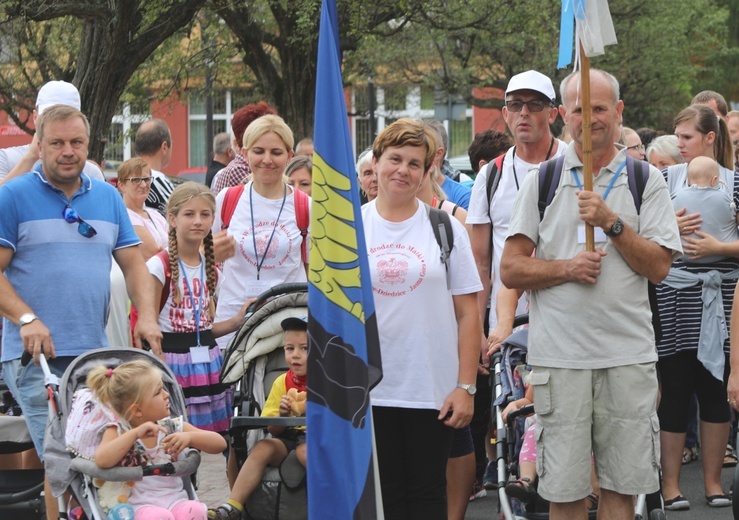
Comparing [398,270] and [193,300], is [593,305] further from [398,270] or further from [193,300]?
[193,300]

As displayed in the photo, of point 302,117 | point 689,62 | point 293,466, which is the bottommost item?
point 293,466

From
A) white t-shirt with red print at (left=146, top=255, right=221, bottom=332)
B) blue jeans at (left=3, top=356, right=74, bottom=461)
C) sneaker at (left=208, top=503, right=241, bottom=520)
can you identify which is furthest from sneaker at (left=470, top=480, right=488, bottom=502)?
blue jeans at (left=3, top=356, right=74, bottom=461)

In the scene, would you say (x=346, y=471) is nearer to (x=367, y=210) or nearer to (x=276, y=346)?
(x=367, y=210)

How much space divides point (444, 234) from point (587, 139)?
84 cm

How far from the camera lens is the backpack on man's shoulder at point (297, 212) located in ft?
24.0

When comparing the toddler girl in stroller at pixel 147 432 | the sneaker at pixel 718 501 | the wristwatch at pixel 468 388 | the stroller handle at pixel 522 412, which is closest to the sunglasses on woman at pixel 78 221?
the toddler girl in stroller at pixel 147 432

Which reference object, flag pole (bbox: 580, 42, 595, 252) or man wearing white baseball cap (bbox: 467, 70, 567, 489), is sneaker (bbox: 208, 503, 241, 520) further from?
flag pole (bbox: 580, 42, 595, 252)

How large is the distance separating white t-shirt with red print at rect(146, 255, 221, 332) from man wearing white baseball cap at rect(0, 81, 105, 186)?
71 cm

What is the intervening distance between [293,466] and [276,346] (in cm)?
69

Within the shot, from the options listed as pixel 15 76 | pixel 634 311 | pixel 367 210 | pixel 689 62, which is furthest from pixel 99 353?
pixel 689 62

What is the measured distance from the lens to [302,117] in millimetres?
19266

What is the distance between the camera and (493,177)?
23.8 feet

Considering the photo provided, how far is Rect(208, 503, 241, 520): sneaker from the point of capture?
20.6 feet

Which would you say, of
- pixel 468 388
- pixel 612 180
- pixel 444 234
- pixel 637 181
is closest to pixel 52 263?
pixel 444 234
